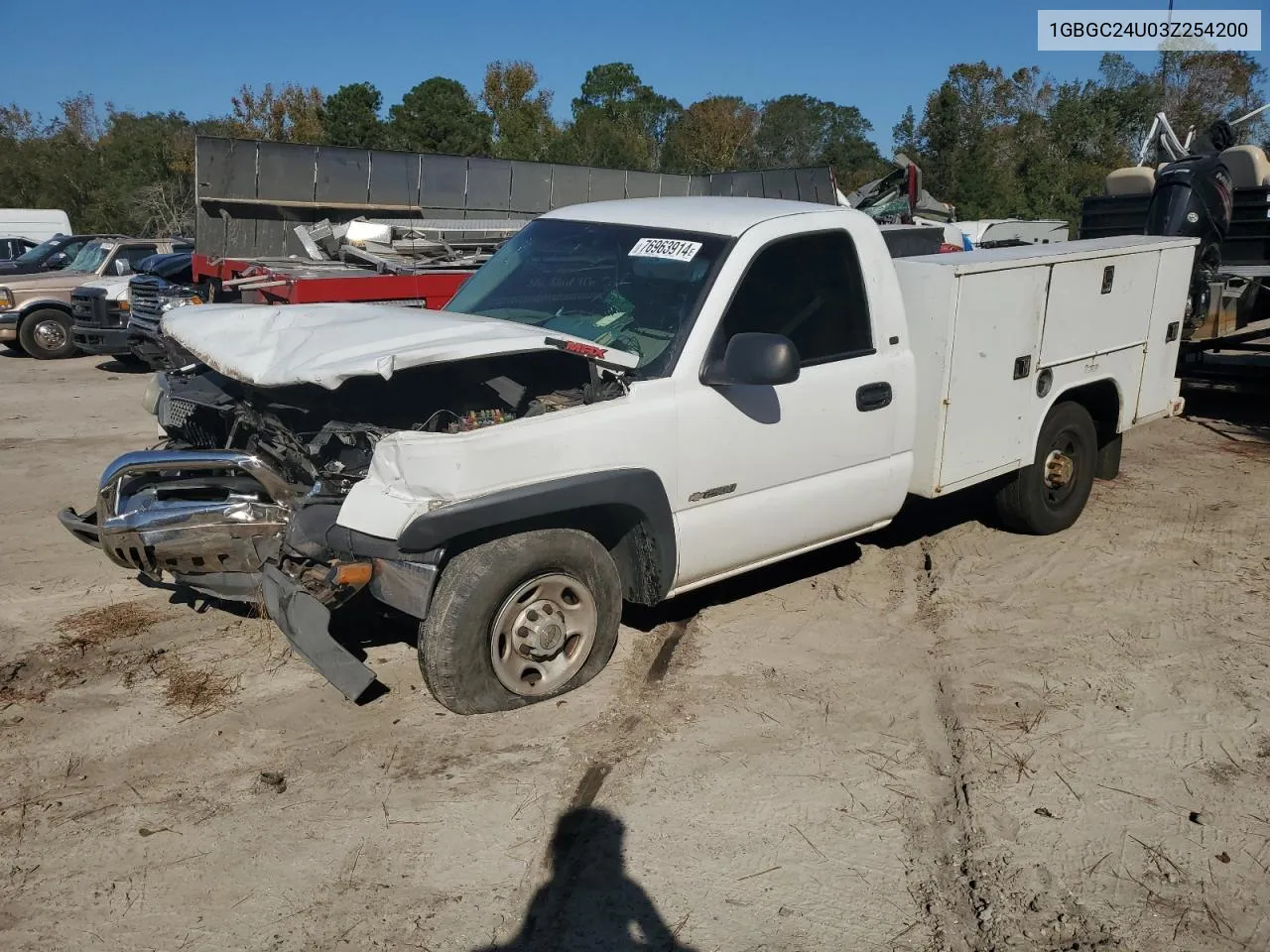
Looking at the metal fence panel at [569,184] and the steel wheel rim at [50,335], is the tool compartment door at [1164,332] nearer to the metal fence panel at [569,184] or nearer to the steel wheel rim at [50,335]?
the metal fence panel at [569,184]

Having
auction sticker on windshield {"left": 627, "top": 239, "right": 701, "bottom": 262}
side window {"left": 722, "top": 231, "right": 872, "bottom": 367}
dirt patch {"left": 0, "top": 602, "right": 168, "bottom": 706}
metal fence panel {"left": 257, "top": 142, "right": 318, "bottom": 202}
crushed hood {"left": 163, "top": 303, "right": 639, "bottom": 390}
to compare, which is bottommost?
dirt patch {"left": 0, "top": 602, "right": 168, "bottom": 706}

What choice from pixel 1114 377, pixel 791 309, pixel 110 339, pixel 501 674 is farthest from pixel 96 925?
pixel 110 339

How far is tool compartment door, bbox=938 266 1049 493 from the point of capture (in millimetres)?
5234

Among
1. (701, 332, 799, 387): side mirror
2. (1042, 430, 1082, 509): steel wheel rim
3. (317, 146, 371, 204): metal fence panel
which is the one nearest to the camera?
(701, 332, 799, 387): side mirror

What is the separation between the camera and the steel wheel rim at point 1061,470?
634 cm

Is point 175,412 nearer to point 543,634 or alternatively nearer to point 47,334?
point 543,634

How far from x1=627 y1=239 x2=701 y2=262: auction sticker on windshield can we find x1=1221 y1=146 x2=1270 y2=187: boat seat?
7.92m

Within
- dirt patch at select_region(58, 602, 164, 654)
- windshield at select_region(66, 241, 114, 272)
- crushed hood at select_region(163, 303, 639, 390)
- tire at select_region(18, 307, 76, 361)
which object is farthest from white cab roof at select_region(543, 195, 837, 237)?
windshield at select_region(66, 241, 114, 272)

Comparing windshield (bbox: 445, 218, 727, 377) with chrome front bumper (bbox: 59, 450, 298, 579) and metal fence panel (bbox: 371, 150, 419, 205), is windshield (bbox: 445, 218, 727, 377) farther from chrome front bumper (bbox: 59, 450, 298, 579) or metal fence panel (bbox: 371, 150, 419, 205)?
metal fence panel (bbox: 371, 150, 419, 205)

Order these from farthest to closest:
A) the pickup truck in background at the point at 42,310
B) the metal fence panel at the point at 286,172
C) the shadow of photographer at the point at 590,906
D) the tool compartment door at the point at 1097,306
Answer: the pickup truck in background at the point at 42,310, the metal fence panel at the point at 286,172, the tool compartment door at the point at 1097,306, the shadow of photographer at the point at 590,906

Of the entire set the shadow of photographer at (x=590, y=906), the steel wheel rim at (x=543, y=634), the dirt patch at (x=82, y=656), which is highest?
the steel wheel rim at (x=543, y=634)

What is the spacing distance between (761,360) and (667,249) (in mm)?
908

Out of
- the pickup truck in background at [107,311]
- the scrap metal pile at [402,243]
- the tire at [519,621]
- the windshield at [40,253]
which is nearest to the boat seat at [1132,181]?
the scrap metal pile at [402,243]

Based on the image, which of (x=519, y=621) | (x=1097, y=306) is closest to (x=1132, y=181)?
(x=1097, y=306)
